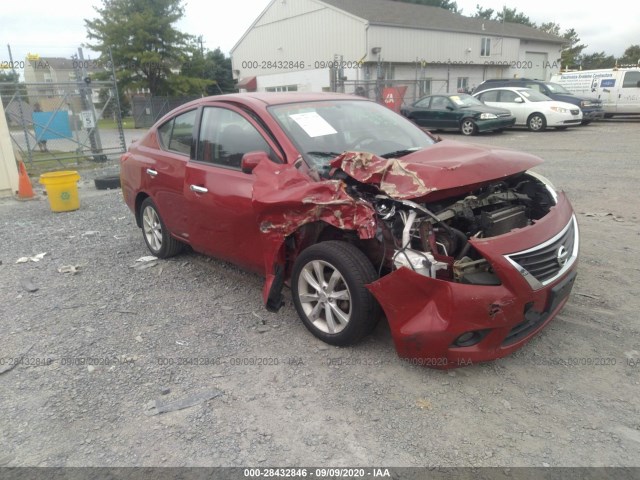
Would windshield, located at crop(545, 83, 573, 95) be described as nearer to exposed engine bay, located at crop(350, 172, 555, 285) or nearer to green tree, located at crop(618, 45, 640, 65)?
exposed engine bay, located at crop(350, 172, 555, 285)

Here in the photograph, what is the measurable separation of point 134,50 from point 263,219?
1356 inches

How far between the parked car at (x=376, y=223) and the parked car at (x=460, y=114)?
39.7ft

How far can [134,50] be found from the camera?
33.2 meters

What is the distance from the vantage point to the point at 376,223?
305cm

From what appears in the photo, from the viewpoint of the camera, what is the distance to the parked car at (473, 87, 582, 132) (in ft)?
51.7

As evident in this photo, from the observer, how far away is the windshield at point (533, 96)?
53.9 ft

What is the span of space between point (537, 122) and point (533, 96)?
1.04m

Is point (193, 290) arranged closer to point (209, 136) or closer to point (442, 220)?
point (209, 136)

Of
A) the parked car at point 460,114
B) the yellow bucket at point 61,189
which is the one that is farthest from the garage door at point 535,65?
the yellow bucket at point 61,189

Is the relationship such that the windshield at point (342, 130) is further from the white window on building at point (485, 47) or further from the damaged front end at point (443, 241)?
the white window on building at point (485, 47)

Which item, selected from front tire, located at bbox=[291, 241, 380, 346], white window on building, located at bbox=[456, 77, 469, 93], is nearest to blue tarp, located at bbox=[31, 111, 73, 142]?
front tire, located at bbox=[291, 241, 380, 346]

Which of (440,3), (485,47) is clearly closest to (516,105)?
(485,47)

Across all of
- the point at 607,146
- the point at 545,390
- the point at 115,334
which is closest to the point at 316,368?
the point at 545,390

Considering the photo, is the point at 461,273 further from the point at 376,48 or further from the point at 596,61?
the point at 596,61
